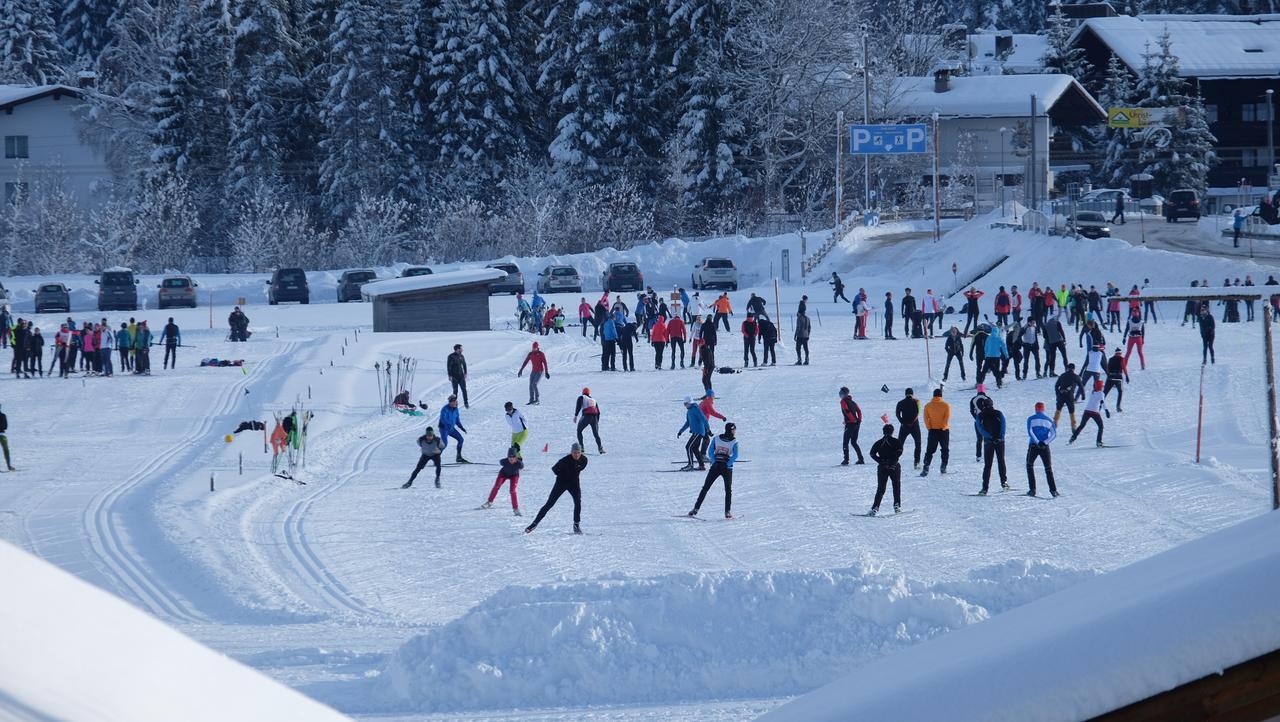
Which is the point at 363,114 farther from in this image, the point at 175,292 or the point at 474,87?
the point at 175,292

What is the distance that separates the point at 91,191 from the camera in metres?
63.7

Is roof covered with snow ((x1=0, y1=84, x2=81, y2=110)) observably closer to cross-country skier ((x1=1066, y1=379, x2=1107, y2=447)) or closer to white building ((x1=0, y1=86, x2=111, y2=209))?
white building ((x1=0, y1=86, x2=111, y2=209))

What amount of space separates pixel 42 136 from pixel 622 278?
31591mm

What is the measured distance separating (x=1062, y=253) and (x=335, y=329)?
20379 mm

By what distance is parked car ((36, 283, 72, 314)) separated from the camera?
41094 millimetres

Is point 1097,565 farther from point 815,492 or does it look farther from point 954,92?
point 954,92

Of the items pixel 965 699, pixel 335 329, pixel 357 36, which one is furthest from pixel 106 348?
pixel 357 36

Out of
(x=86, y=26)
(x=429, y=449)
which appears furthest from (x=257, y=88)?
(x=429, y=449)

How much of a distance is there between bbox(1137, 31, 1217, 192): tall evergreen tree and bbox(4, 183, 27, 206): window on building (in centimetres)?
4484

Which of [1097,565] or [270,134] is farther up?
[270,134]

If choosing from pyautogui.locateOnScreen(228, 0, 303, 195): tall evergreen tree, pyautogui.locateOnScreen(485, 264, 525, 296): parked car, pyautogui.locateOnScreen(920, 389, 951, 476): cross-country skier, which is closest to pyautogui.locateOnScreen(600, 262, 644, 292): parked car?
pyautogui.locateOnScreen(485, 264, 525, 296): parked car

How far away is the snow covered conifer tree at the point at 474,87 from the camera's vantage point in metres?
59.5

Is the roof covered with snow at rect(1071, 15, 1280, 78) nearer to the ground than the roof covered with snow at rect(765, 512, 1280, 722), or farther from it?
farther from it

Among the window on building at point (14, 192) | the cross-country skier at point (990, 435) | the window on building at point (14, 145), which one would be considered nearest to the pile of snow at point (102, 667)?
the cross-country skier at point (990, 435)
